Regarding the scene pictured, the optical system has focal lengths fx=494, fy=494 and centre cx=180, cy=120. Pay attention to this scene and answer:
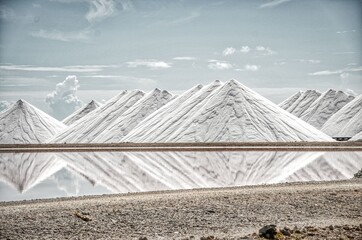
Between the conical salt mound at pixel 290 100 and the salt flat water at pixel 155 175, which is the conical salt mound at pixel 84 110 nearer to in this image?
the conical salt mound at pixel 290 100

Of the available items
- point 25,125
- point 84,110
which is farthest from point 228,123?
point 84,110

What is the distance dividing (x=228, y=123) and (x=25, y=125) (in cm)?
3807

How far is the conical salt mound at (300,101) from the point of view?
11181 centimetres

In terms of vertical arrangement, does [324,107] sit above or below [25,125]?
below

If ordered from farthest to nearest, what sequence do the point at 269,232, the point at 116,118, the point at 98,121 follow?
1. the point at 116,118
2. the point at 98,121
3. the point at 269,232

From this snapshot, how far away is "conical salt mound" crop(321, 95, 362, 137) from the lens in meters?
81.2

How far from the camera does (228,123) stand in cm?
5556

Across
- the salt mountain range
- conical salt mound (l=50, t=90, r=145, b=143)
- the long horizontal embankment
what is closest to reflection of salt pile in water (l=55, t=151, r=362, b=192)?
the long horizontal embankment

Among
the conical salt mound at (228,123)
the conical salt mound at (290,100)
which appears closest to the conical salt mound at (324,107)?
the conical salt mound at (290,100)

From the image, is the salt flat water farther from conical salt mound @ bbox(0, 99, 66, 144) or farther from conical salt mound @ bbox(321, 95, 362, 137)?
conical salt mound @ bbox(321, 95, 362, 137)

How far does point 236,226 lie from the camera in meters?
9.88

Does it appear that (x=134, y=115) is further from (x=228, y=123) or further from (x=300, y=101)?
(x=300, y=101)

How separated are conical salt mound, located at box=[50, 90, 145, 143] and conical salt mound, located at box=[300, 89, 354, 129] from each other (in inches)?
1537

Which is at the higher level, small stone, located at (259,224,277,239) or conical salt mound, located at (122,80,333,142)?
conical salt mound, located at (122,80,333,142)
